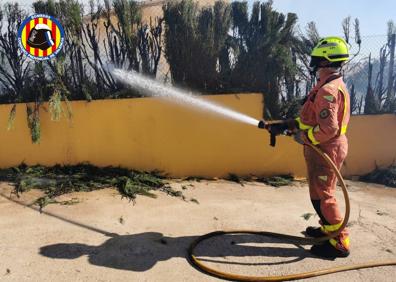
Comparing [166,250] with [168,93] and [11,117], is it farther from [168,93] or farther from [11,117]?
[11,117]

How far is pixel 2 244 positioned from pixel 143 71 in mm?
3714

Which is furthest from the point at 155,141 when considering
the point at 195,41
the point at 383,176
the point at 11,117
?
the point at 383,176

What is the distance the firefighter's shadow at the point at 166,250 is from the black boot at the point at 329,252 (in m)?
0.13

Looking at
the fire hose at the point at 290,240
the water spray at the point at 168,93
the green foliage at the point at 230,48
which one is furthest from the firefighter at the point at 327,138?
the green foliage at the point at 230,48

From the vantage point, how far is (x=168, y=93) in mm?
6766

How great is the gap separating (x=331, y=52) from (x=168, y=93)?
316 centimetres

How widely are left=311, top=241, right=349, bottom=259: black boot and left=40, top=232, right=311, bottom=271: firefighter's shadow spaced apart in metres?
0.13

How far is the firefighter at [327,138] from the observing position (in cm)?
409

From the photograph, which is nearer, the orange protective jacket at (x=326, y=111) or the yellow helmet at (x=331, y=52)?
the orange protective jacket at (x=326, y=111)

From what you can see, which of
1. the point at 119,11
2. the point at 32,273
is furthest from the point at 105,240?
the point at 119,11

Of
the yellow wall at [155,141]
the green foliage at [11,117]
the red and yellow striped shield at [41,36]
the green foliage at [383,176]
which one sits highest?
the red and yellow striped shield at [41,36]

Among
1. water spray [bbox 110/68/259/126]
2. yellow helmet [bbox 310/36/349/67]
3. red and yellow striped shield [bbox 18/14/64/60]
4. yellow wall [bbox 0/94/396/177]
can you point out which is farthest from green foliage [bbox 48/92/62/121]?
yellow helmet [bbox 310/36/349/67]

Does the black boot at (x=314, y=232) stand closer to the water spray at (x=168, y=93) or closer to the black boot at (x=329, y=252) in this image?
the black boot at (x=329, y=252)

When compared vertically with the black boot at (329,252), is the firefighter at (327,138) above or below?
above
